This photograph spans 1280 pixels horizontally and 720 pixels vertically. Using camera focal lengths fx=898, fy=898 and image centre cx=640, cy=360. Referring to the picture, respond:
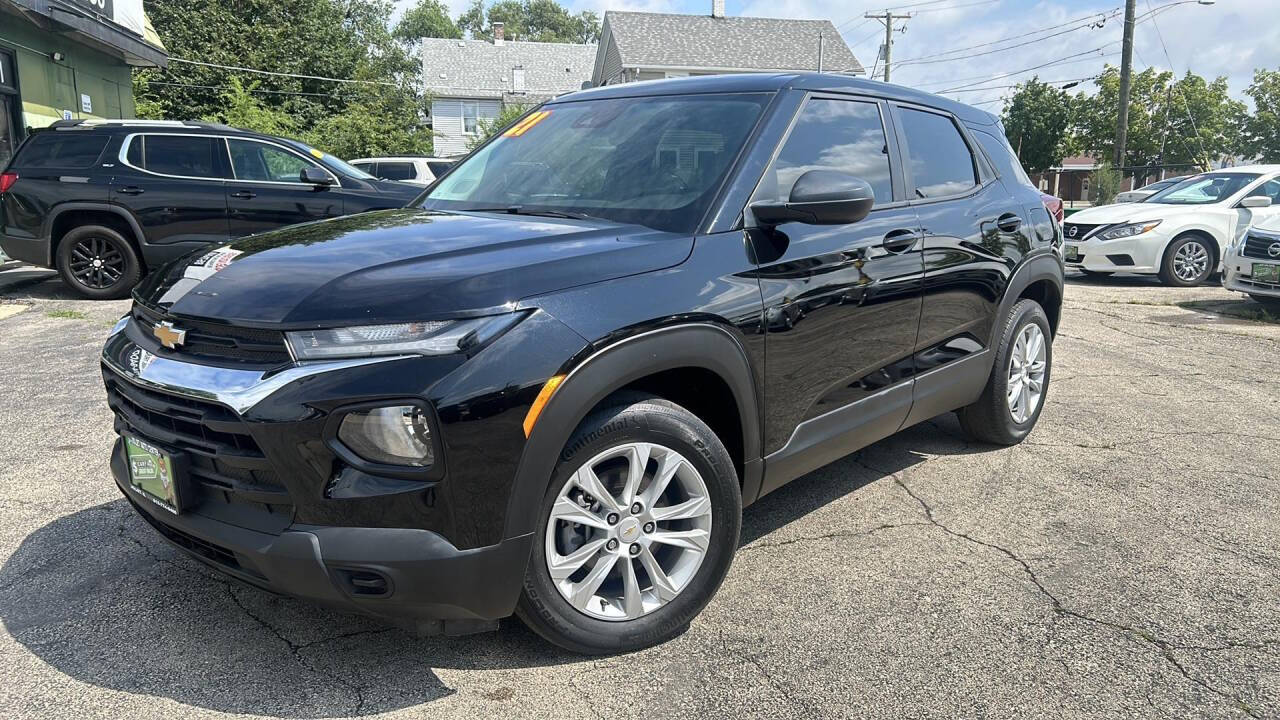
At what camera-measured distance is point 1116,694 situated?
102 inches

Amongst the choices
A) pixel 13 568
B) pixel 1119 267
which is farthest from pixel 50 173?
pixel 1119 267

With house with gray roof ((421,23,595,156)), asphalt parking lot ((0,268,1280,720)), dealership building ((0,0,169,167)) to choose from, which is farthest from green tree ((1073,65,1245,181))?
asphalt parking lot ((0,268,1280,720))

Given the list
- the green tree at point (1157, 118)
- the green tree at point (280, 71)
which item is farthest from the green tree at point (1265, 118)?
the green tree at point (280, 71)

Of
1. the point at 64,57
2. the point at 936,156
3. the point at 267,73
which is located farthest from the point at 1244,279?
the point at 267,73

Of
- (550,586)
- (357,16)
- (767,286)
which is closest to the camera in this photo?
(550,586)

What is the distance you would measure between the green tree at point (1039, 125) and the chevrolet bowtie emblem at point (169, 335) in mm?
45059

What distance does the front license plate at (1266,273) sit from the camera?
936cm

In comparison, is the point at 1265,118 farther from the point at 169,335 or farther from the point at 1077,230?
the point at 169,335

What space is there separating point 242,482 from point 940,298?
286 centimetres

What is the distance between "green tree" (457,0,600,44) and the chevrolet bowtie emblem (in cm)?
8710

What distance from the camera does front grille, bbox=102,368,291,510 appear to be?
2.31m

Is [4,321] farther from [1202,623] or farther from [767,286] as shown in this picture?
[1202,623]

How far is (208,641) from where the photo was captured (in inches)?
109

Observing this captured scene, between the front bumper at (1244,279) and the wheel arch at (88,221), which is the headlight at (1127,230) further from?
the wheel arch at (88,221)
